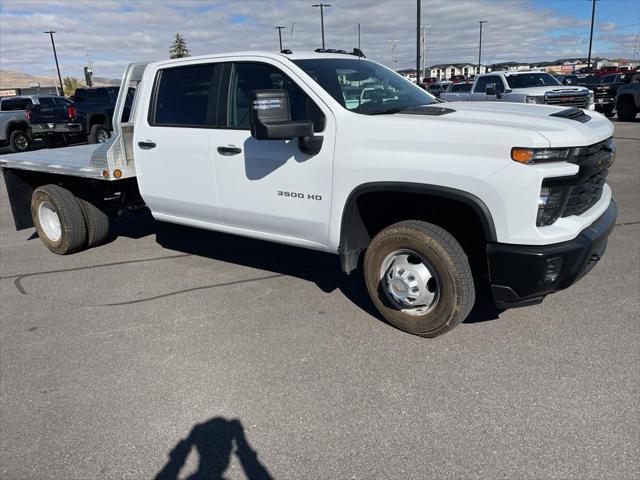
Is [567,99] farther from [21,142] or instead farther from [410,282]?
[21,142]

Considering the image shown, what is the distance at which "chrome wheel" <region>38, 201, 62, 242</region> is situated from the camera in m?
6.41

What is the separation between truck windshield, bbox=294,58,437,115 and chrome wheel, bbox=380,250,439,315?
1099mm

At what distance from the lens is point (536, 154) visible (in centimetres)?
306

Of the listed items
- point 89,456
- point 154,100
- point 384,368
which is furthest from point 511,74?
point 89,456

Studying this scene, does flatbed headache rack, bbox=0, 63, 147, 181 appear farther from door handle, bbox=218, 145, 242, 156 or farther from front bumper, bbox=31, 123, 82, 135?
front bumper, bbox=31, 123, 82, 135

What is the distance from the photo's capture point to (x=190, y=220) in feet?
16.6

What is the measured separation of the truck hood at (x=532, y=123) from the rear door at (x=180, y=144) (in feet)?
5.79

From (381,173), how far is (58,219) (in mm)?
4403

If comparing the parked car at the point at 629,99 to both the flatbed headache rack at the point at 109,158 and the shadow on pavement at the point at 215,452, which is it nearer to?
the flatbed headache rack at the point at 109,158

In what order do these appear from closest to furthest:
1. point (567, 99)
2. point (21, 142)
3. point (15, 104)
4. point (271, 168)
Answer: point (271, 168) < point (567, 99) < point (21, 142) < point (15, 104)

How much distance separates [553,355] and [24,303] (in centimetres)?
445

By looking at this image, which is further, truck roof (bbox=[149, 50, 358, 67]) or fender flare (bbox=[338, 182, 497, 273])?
truck roof (bbox=[149, 50, 358, 67])

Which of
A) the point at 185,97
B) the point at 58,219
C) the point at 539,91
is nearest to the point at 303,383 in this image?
the point at 185,97

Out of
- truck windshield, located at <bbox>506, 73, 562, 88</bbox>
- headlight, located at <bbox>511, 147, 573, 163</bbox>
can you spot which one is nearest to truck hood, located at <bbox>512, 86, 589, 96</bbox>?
truck windshield, located at <bbox>506, 73, 562, 88</bbox>
